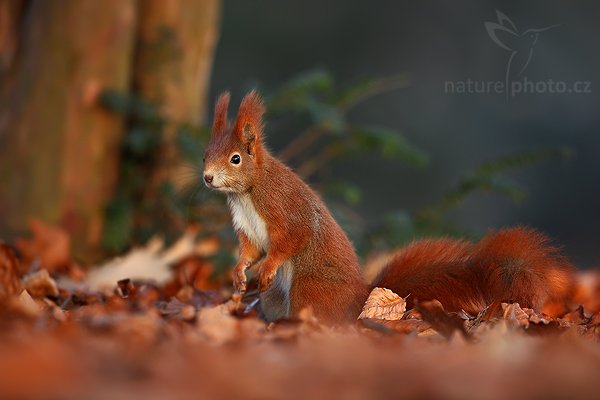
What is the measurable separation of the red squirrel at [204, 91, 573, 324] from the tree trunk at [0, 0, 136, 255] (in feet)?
7.54

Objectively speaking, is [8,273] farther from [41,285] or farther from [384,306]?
[384,306]

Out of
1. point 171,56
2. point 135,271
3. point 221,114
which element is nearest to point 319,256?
point 221,114

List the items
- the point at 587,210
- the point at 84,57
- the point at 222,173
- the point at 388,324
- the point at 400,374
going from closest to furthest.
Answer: the point at 400,374 < the point at 388,324 < the point at 222,173 < the point at 84,57 < the point at 587,210

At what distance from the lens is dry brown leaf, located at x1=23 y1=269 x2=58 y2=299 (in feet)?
9.67

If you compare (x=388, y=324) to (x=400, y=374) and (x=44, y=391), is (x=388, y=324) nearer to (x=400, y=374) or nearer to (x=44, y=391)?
(x=400, y=374)

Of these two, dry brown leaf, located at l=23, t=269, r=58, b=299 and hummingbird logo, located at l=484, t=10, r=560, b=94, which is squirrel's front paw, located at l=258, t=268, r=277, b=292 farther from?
hummingbird logo, located at l=484, t=10, r=560, b=94

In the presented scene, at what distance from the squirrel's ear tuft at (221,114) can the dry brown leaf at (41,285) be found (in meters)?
0.74

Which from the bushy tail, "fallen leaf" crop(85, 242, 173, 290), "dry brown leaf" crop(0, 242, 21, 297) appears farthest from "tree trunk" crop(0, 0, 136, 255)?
the bushy tail

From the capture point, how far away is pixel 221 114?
287 centimetres

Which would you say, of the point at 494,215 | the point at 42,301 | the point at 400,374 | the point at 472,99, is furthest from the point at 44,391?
the point at 472,99

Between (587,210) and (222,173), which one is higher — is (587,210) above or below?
above

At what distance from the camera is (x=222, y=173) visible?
9.29ft

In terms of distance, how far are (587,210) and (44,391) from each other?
9798 millimetres

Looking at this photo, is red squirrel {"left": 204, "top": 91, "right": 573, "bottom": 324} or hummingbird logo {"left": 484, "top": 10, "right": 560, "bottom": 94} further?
hummingbird logo {"left": 484, "top": 10, "right": 560, "bottom": 94}
